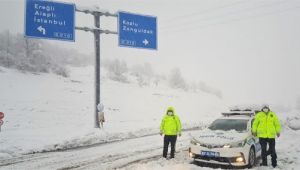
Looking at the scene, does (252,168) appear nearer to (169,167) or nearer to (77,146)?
(169,167)

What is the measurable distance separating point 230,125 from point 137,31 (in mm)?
13557

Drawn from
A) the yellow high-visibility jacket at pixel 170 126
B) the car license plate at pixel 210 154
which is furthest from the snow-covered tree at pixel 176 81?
the car license plate at pixel 210 154

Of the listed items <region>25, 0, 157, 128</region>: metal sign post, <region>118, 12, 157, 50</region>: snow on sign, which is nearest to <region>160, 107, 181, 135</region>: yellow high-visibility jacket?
<region>25, 0, 157, 128</region>: metal sign post

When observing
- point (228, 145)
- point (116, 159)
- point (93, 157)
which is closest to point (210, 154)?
point (228, 145)

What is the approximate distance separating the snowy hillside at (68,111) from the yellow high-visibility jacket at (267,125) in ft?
28.8

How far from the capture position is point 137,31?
80.1ft

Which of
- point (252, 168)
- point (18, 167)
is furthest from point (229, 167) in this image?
point (18, 167)

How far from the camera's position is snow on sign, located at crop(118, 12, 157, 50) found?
23848 millimetres

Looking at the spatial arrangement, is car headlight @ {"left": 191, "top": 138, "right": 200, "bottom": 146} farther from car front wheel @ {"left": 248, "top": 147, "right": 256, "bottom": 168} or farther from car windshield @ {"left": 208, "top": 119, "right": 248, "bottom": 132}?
car front wheel @ {"left": 248, "top": 147, "right": 256, "bottom": 168}

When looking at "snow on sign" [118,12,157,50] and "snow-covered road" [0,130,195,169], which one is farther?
"snow on sign" [118,12,157,50]

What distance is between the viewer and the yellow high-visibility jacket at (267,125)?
11.2m

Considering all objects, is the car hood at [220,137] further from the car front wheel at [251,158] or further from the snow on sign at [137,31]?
the snow on sign at [137,31]

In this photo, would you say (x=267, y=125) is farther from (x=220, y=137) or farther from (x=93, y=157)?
(x=93, y=157)

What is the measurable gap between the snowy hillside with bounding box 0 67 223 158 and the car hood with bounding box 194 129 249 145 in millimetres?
7222
